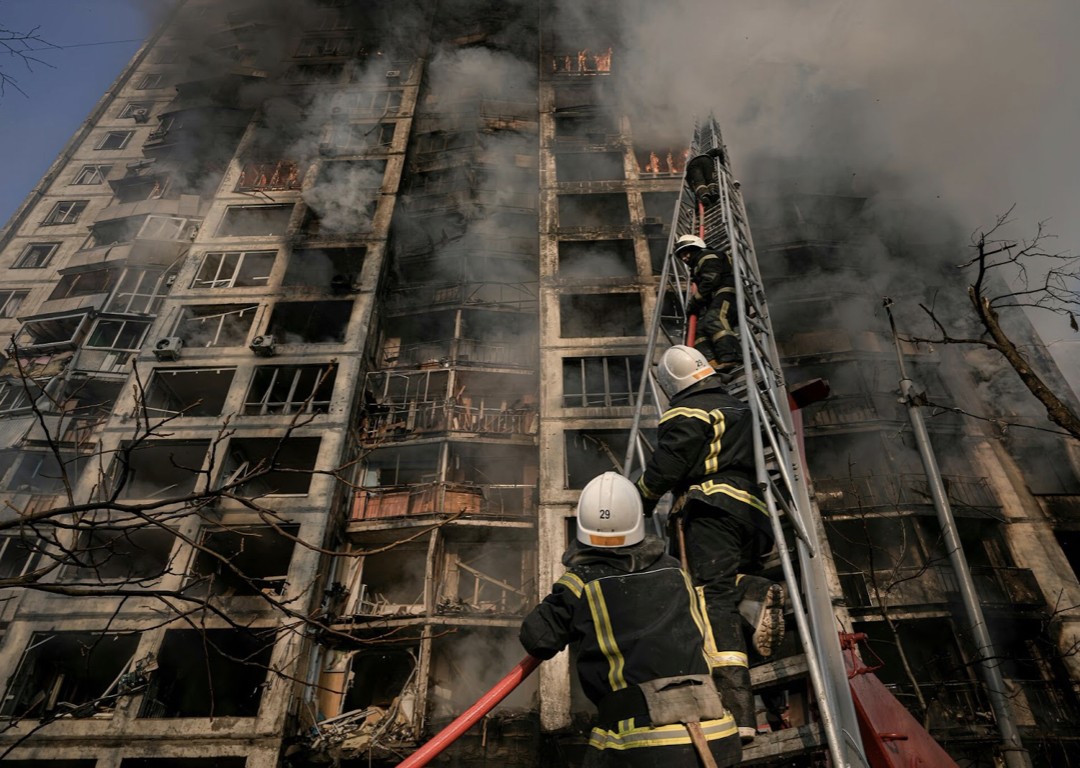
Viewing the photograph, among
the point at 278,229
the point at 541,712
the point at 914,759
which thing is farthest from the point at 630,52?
the point at 914,759

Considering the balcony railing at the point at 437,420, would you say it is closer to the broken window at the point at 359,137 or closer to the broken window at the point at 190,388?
the broken window at the point at 190,388

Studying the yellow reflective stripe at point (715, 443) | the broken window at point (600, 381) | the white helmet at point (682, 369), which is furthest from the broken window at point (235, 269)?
the yellow reflective stripe at point (715, 443)

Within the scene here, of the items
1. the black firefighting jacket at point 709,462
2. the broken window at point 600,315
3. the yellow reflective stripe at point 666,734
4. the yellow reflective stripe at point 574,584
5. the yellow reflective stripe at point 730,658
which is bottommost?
the yellow reflective stripe at point 666,734

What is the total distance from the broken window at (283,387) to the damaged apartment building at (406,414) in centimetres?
16

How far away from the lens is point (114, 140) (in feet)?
121

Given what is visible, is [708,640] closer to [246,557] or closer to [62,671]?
[246,557]

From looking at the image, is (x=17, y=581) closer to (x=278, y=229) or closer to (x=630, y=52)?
(x=278, y=229)

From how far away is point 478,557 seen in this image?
1841cm

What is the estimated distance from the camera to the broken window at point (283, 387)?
19625mm

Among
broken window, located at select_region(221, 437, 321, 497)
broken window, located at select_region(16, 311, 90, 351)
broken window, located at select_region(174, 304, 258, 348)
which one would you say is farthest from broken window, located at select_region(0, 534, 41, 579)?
broken window, located at select_region(174, 304, 258, 348)

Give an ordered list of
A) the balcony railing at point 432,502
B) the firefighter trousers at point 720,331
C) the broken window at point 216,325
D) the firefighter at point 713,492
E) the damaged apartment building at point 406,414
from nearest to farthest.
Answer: the firefighter at point 713,492, the firefighter trousers at point 720,331, the damaged apartment building at point 406,414, the balcony railing at point 432,502, the broken window at point 216,325

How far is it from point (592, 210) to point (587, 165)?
2.52 m

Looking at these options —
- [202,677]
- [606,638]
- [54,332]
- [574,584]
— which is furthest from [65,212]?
[606,638]

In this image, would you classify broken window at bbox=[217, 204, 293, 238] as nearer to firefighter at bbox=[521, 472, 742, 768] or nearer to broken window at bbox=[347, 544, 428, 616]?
broken window at bbox=[347, 544, 428, 616]
